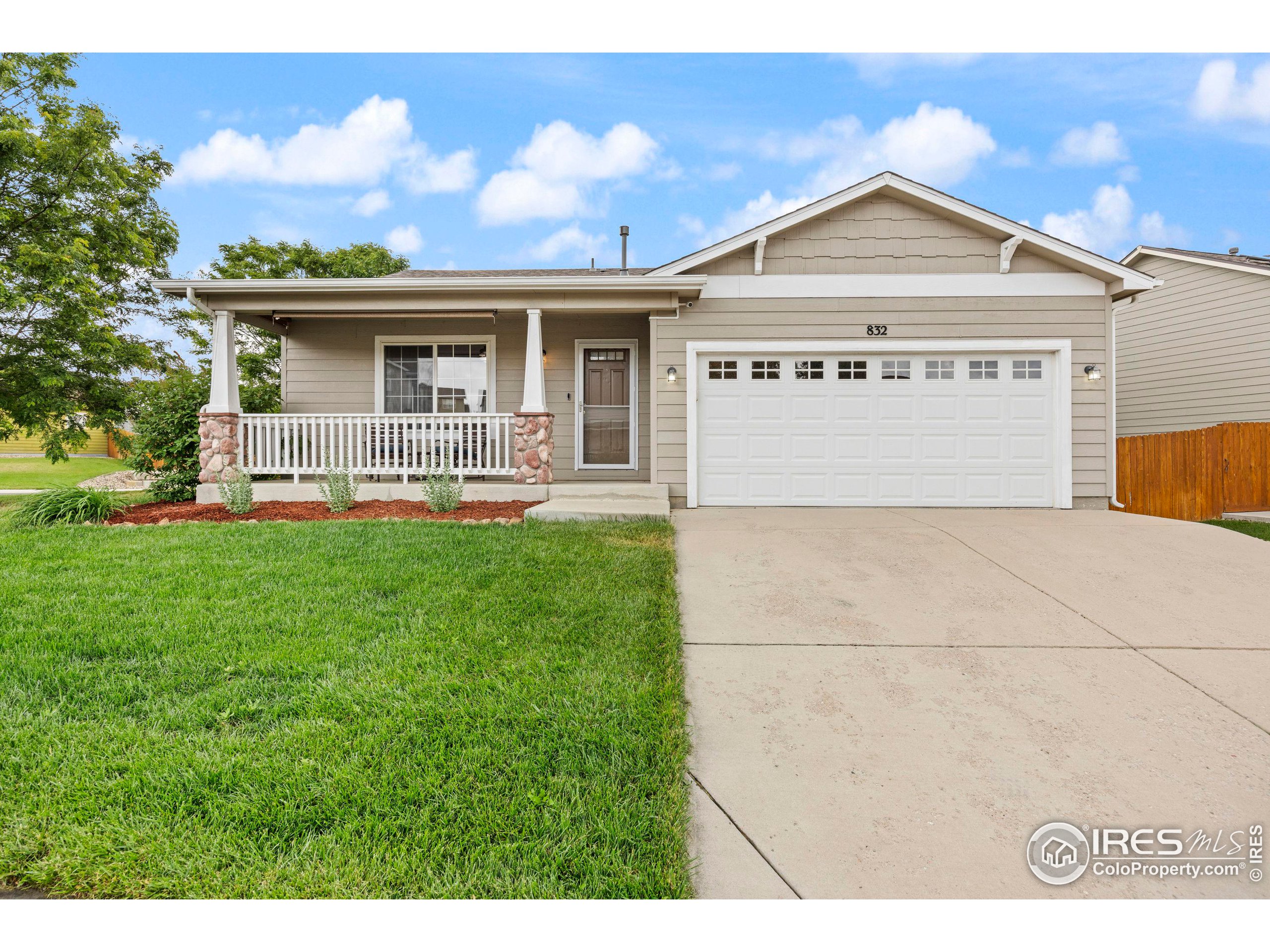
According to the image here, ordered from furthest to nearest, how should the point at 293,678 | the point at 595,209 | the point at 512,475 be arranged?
1. the point at 595,209
2. the point at 512,475
3. the point at 293,678

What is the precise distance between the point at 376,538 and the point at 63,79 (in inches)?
453

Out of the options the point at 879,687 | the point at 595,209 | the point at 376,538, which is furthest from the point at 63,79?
the point at 879,687

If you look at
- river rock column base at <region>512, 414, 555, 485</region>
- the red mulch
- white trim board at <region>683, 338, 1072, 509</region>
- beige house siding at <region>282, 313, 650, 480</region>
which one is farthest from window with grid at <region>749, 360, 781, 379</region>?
the red mulch

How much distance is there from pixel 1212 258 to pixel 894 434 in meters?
8.51

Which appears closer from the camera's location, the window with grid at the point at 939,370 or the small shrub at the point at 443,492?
the small shrub at the point at 443,492

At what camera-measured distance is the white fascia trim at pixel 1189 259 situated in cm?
1032

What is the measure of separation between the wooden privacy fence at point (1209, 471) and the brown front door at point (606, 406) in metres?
8.19

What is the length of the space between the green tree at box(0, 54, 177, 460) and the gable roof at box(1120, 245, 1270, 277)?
19239mm

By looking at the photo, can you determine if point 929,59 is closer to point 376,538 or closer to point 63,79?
point 376,538

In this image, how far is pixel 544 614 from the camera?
142 inches

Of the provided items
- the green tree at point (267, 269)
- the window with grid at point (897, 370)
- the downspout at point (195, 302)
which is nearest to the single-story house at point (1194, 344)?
the window with grid at point (897, 370)

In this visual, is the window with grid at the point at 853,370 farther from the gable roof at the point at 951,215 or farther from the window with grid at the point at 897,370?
the gable roof at the point at 951,215

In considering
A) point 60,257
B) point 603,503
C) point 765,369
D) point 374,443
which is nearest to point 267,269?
point 60,257

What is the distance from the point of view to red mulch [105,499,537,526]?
276 inches
